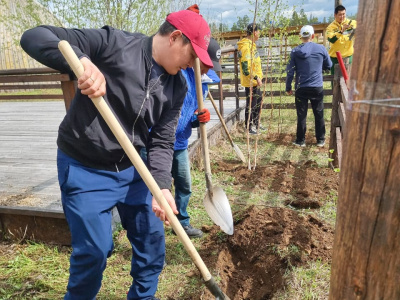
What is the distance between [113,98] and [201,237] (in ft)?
6.62

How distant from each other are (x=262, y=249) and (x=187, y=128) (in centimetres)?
126

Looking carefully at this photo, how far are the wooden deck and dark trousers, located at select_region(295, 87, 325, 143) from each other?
1.57 metres

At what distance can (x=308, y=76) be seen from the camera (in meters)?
6.31

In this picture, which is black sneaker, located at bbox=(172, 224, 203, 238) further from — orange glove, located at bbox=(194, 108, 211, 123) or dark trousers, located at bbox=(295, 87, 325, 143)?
dark trousers, located at bbox=(295, 87, 325, 143)

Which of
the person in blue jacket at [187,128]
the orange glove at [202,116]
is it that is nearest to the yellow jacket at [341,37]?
the person in blue jacket at [187,128]

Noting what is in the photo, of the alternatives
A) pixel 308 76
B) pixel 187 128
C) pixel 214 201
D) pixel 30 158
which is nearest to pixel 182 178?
pixel 214 201

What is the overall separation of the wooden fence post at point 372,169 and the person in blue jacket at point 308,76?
18.3 ft

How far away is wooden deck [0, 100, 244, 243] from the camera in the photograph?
131 inches

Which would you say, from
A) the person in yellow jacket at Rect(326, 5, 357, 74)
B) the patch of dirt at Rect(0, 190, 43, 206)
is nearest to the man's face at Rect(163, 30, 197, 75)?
the patch of dirt at Rect(0, 190, 43, 206)

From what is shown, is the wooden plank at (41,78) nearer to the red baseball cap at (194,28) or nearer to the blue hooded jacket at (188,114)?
the blue hooded jacket at (188,114)

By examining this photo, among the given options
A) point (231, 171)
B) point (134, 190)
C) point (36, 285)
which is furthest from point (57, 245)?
point (231, 171)

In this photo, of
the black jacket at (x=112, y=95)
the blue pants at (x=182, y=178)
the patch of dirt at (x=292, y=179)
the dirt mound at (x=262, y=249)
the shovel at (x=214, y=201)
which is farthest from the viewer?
the patch of dirt at (x=292, y=179)

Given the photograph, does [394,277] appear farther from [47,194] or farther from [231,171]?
[231,171]

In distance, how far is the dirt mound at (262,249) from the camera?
8.87 ft
